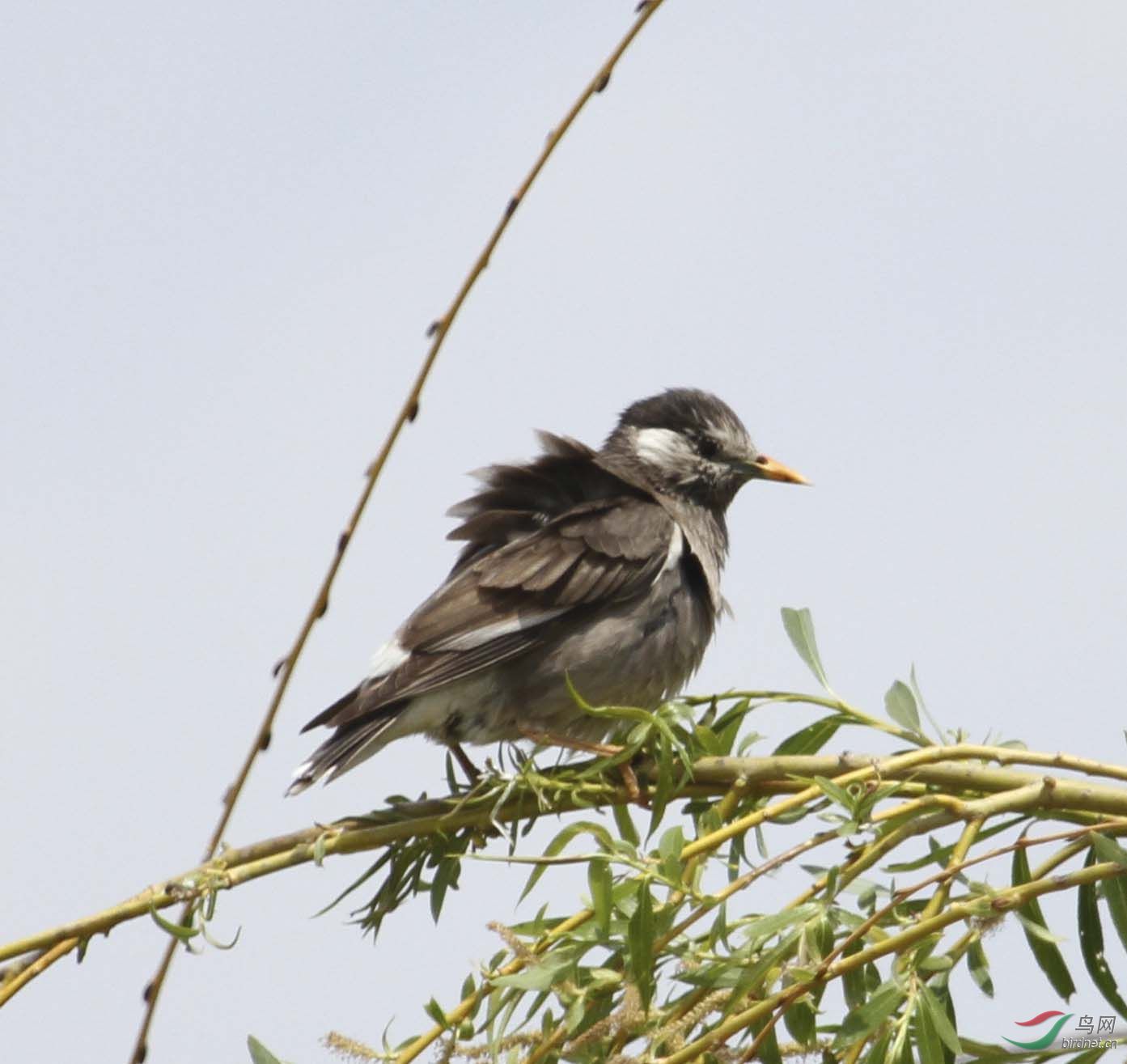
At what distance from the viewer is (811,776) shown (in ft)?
9.80

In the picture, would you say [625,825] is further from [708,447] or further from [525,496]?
[708,447]

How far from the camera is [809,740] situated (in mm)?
3357

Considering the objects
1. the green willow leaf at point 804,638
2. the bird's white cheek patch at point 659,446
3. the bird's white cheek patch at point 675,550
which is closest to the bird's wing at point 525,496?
the bird's white cheek patch at point 675,550

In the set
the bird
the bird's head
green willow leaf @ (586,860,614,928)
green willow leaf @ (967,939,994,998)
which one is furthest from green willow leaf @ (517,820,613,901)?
the bird's head

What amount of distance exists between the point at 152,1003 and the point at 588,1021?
70cm

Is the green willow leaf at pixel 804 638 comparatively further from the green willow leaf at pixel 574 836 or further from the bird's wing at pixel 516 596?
the bird's wing at pixel 516 596

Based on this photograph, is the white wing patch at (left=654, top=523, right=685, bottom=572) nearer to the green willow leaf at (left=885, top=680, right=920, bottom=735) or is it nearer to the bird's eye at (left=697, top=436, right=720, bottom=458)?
the bird's eye at (left=697, top=436, right=720, bottom=458)

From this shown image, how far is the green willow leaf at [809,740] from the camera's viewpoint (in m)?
3.35

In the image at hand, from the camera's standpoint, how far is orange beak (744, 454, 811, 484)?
6.69 meters

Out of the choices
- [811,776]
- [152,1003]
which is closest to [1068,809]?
[811,776]

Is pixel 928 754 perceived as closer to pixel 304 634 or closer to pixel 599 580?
pixel 304 634

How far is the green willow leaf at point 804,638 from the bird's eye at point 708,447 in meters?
3.12

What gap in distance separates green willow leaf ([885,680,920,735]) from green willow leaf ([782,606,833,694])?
25cm

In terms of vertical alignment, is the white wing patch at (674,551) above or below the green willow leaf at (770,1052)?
above
